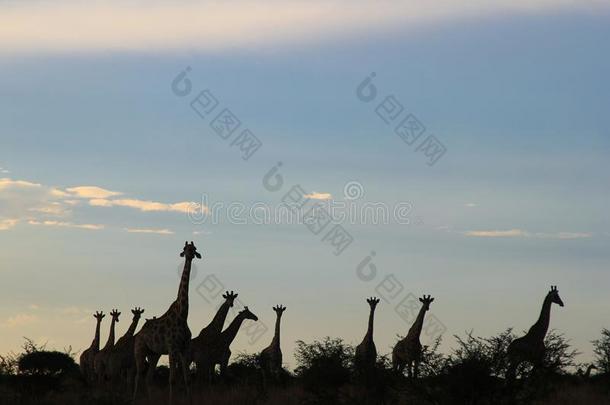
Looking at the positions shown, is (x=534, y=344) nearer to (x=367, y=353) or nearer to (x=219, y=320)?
(x=367, y=353)

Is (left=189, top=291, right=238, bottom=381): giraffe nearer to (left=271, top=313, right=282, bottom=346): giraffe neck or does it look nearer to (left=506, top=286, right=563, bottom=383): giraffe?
(left=271, top=313, right=282, bottom=346): giraffe neck

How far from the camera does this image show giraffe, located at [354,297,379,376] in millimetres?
32531

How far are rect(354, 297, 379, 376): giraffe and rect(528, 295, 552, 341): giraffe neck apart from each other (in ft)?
15.2

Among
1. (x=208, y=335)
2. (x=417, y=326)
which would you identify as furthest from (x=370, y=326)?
(x=208, y=335)

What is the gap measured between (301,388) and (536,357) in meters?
9.28

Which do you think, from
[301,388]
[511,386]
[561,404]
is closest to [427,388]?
[511,386]

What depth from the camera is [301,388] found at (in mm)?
35969

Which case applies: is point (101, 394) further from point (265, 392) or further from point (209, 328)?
point (209, 328)

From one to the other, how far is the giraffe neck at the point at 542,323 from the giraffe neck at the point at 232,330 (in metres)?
10.0

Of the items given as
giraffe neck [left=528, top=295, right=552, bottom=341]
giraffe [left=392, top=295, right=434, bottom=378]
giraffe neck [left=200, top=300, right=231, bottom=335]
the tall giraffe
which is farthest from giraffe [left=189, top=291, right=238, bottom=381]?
giraffe neck [left=528, top=295, right=552, bottom=341]

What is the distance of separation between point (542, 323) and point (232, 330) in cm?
1027

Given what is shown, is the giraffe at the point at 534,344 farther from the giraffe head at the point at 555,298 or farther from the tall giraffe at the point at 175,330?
the tall giraffe at the point at 175,330

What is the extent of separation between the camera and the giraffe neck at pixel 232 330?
38688mm

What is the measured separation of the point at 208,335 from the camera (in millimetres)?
38656
